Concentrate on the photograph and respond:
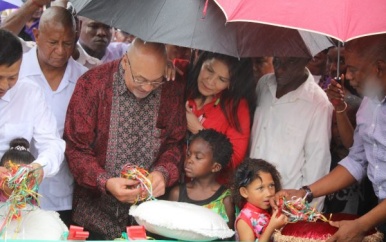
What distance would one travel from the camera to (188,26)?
163 inches

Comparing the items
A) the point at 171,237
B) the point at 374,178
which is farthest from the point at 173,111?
the point at 374,178

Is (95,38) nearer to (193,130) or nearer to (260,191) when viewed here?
(193,130)

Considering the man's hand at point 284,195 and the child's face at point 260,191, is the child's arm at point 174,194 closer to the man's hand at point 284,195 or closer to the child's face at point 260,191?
the child's face at point 260,191

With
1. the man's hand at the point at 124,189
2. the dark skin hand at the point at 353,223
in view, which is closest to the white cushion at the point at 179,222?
the man's hand at the point at 124,189

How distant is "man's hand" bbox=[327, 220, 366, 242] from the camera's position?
3.92 m

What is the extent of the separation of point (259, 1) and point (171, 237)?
1.30 metres

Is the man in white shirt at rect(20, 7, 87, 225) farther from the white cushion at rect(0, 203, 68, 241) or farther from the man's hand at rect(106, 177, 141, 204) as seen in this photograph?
the white cushion at rect(0, 203, 68, 241)

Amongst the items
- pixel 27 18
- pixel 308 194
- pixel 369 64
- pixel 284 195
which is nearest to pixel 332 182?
pixel 308 194

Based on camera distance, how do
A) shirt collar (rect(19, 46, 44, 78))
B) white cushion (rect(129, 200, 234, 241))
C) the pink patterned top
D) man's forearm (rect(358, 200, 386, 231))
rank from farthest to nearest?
shirt collar (rect(19, 46, 44, 78)) < the pink patterned top < man's forearm (rect(358, 200, 386, 231)) < white cushion (rect(129, 200, 234, 241))

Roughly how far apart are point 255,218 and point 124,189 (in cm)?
75

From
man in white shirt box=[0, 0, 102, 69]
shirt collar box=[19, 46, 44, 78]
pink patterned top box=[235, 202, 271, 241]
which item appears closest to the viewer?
pink patterned top box=[235, 202, 271, 241]

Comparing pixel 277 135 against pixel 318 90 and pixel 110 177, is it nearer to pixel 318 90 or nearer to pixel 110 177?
pixel 318 90

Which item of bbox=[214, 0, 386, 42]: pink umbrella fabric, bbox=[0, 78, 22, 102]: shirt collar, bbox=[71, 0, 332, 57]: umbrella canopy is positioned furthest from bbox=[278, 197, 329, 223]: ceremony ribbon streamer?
bbox=[0, 78, 22, 102]: shirt collar

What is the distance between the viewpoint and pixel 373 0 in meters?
3.64
